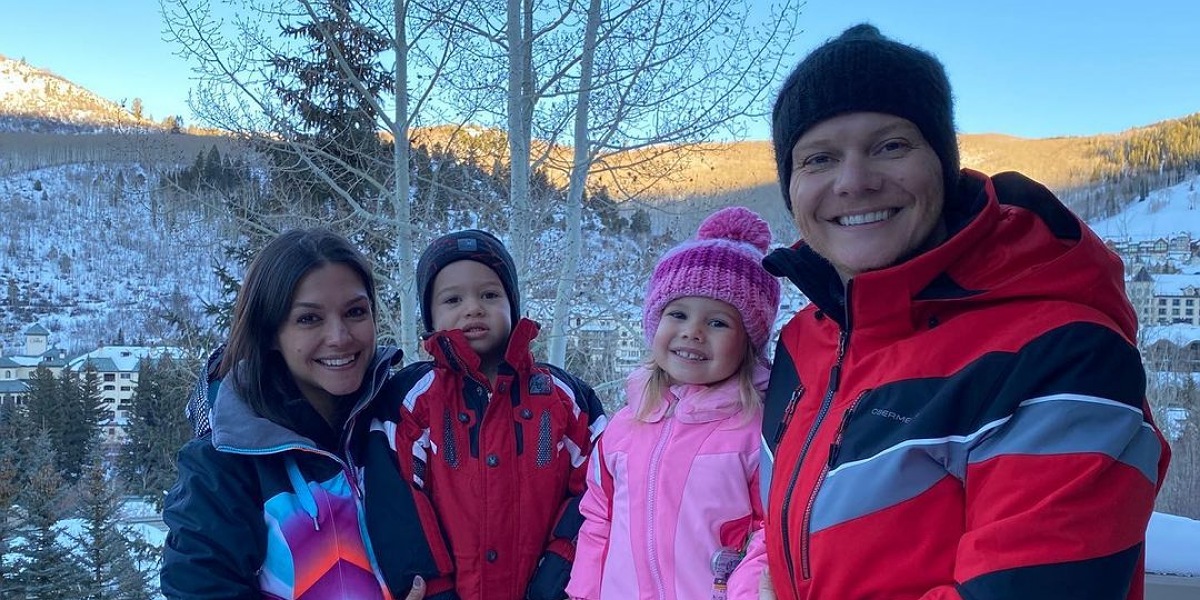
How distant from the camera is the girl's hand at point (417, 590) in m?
1.72

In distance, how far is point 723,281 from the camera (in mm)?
1753

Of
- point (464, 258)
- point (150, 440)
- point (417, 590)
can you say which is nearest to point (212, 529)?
point (417, 590)

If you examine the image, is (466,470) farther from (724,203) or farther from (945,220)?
(724,203)

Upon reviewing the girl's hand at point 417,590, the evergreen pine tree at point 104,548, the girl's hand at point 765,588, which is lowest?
the evergreen pine tree at point 104,548

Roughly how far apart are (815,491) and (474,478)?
971mm

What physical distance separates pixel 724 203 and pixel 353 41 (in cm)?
326

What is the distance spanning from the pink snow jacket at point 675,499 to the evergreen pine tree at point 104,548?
1266 centimetres

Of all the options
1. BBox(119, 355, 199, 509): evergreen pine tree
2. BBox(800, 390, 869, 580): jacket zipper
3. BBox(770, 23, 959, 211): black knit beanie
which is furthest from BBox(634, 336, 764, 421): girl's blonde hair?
BBox(119, 355, 199, 509): evergreen pine tree

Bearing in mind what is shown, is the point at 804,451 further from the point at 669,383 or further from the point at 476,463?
the point at 476,463

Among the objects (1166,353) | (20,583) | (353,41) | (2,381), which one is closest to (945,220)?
(353,41)

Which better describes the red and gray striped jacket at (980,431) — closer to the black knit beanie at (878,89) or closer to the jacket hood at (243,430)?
the black knit beanie at (878,89)

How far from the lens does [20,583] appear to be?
434 inches

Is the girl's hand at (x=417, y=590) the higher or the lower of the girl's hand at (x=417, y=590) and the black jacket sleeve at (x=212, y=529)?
the lower

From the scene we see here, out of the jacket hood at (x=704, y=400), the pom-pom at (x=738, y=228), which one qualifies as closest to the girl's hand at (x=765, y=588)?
the jacket hood at (x=704, y=400)
